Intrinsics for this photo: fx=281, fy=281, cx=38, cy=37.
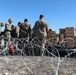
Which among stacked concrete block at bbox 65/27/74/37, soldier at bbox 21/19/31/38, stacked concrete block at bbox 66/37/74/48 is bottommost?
stacked concrete block at bbox 66/37/74/48

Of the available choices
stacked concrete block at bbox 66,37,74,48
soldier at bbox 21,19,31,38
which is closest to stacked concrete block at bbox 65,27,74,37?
stacked concrete block at bbox 66,37,74,48

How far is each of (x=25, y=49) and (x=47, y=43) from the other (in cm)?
115

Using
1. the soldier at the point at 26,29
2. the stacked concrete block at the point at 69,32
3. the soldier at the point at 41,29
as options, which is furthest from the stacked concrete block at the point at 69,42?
the soldier at the point at 26,29

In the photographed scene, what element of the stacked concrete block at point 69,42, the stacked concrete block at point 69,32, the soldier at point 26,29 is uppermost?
the soldier at point 26,29

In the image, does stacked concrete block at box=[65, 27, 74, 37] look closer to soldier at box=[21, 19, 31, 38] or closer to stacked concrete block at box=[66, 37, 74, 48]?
stacked concrete block at box=[66, 37, 74, 48]

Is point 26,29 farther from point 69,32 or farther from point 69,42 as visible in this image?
point 69,42

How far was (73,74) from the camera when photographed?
278 inches

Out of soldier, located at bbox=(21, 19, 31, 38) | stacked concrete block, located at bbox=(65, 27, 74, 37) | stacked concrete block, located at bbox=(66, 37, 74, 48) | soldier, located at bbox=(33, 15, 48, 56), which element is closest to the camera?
stacked concrete block, located at bbox=(66, 37, 74, 48)

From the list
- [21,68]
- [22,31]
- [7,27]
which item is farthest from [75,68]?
[7,27]

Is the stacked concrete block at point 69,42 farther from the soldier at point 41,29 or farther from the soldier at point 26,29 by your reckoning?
the soldier at point 26,29

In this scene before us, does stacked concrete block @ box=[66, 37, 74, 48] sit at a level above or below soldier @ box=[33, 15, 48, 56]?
below

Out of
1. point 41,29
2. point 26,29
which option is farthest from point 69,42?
point 26,29

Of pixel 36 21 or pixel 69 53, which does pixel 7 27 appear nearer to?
pixel 36 21

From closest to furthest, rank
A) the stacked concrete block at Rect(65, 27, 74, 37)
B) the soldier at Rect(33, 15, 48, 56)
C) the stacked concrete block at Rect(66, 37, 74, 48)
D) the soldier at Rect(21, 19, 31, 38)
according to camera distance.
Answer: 1. the stacked concrete block at Rect(66, 37, 74, 48)
2. the stacked concrete block at Rect(65, 27, 74, 37)
3. the soldier at Rect(33, 15, 48, 56)
4. the soldier at Rect(21, 19, 31, 38)
